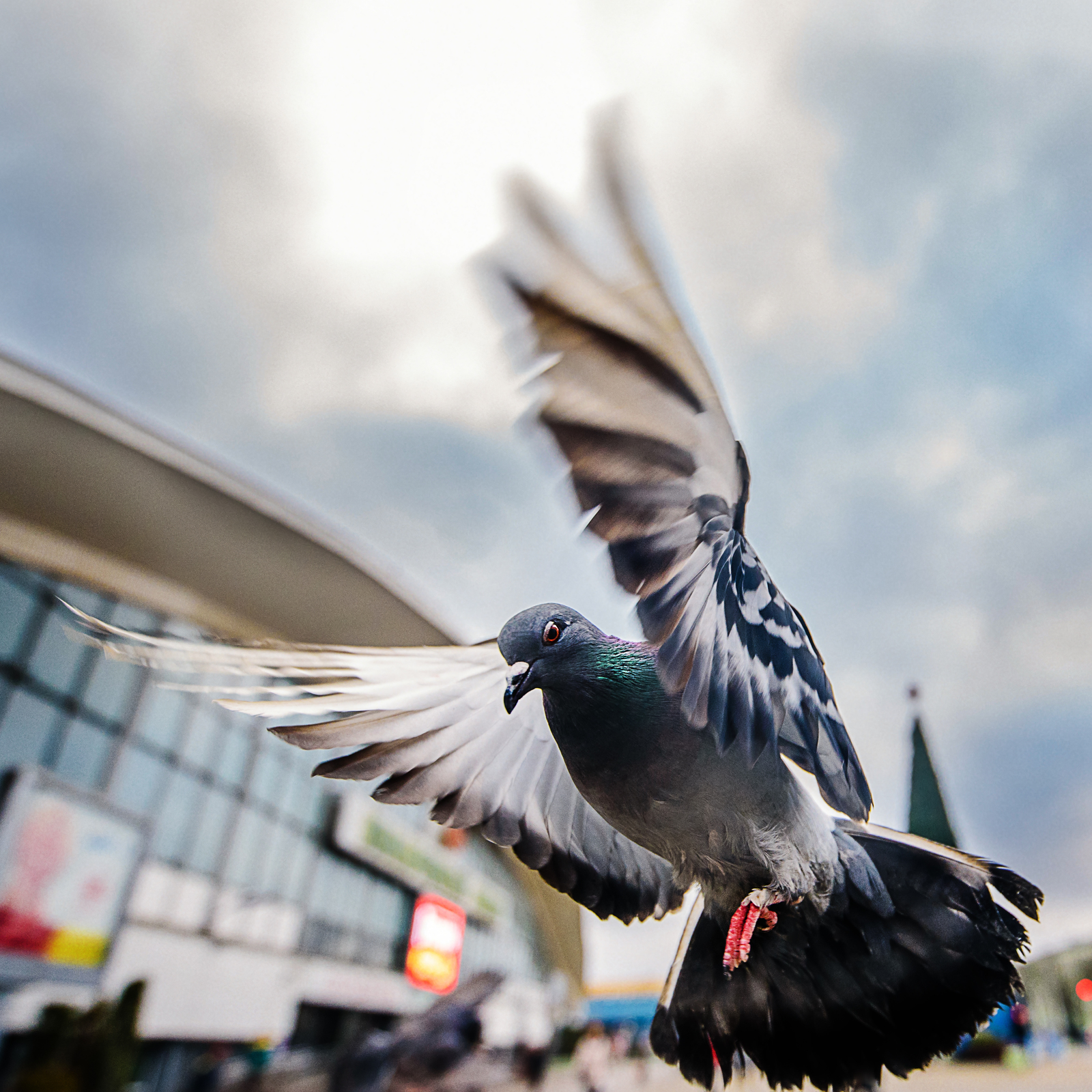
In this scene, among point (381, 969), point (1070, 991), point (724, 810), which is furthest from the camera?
point (381, 969)

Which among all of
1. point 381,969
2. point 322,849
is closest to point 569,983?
point 381,969

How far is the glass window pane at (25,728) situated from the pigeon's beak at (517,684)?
1041 centimetres

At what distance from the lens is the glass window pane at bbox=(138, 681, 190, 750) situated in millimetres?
11203

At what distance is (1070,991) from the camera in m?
1.45

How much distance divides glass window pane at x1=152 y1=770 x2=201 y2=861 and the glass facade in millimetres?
21

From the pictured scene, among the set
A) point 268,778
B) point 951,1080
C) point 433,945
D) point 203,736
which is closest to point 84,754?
point 203,736

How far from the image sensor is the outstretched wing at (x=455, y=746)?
90 centimetres

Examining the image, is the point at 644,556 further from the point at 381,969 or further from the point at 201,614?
the point at 381,969

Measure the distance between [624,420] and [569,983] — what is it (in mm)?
40281

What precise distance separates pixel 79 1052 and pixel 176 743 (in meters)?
6.21

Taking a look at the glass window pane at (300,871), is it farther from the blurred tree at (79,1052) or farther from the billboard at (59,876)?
the blurred tree at (79,1052)

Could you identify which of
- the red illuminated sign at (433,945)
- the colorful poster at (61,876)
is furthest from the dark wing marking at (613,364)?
the red illuminated sign at (433,945)

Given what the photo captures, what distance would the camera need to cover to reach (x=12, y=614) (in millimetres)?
9398

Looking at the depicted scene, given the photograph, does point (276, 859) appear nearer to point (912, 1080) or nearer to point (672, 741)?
point (912, 1080)
